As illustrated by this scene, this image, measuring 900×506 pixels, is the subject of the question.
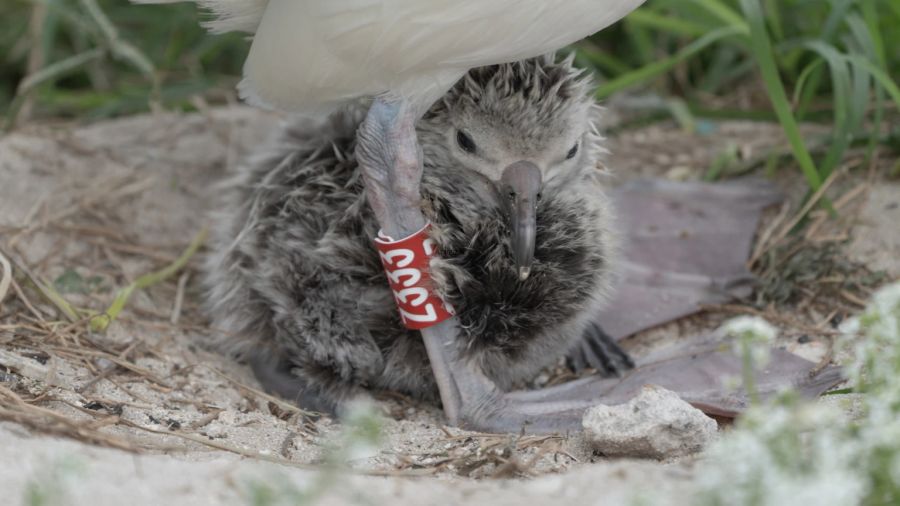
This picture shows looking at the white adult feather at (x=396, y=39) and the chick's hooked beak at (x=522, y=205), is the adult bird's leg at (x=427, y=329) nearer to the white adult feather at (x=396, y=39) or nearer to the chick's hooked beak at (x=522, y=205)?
the white adult feather at (x=396, y=39)

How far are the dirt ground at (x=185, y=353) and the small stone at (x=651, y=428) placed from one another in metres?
0.08

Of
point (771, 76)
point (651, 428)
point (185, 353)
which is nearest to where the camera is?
point (651, 428)

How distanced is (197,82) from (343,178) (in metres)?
1.91

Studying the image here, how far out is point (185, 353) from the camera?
3357 mm

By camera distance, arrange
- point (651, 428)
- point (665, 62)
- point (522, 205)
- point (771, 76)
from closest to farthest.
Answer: point (651, 428)
point (522, 205)
point (771, 76)
point (665, 62)

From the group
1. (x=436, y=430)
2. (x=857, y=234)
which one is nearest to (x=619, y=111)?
(x=857, y=234)

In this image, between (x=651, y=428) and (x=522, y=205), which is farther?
(x=522, y=205)

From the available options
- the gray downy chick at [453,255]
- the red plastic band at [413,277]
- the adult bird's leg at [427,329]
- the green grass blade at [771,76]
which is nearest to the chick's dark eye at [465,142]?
the gray downy chick at [453,255]

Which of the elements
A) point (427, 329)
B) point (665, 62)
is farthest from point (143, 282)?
point (665, 62)

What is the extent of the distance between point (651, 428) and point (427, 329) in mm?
732

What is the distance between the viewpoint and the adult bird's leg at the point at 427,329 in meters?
2.92

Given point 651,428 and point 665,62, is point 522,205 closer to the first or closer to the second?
point 651,428

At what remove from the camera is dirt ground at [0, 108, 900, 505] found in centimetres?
195

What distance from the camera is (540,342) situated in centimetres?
313
